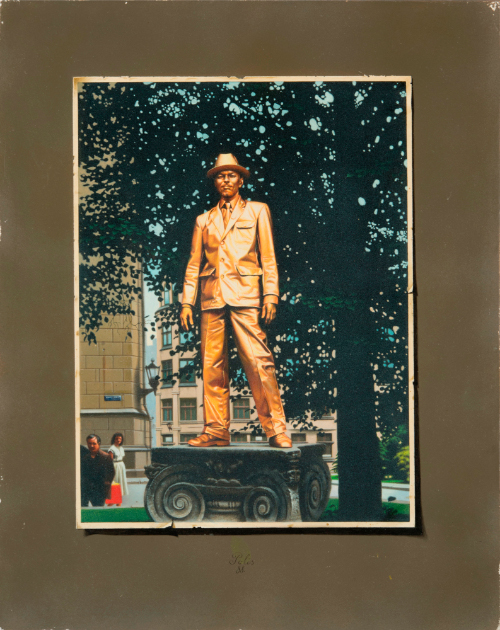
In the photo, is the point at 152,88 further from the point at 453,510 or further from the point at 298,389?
the point at 453,510

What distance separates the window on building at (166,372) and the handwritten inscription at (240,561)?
53.1 inches

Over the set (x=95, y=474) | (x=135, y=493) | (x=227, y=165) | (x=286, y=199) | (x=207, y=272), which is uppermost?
(x=227, y=165)

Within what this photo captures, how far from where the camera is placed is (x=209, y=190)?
161 inches

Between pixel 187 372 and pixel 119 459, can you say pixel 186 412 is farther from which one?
pixel 119 459

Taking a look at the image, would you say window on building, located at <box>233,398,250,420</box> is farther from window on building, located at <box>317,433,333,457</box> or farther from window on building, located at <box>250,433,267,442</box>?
window on building, located at <box>317,433,333,457</box>

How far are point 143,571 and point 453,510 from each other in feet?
7.66

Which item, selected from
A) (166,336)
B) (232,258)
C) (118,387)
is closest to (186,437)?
(118,387)

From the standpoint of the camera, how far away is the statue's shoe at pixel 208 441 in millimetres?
3969

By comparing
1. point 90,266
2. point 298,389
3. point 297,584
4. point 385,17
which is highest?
point 385,17

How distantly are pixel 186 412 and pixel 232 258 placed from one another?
121 centimetres

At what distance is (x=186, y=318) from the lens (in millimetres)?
4062

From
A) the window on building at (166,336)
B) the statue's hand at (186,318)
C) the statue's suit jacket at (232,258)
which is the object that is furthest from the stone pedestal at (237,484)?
the statue's suit jacket at (232,258)

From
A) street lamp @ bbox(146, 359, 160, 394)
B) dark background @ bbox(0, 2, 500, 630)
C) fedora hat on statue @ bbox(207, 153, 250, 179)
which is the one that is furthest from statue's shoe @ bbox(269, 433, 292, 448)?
fedora hat on statue @ bbox(207, 153, 250, 179)

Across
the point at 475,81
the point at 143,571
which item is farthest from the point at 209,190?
the point at 143,571
